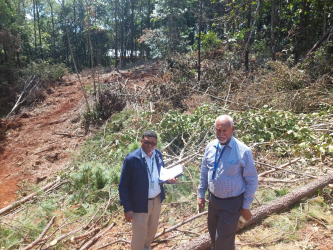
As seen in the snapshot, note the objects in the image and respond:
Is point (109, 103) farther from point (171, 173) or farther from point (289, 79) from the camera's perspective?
point (171, 173)

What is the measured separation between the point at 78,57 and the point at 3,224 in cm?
3002

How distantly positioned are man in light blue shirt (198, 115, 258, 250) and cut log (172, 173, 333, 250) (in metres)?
0.66

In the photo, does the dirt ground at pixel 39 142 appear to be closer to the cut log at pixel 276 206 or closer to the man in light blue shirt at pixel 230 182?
the cut log at pixel 276 206

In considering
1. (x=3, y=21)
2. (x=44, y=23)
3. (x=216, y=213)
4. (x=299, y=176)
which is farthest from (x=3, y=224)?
(x=44, y=23)

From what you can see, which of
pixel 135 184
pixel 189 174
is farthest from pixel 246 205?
pixel 189 174

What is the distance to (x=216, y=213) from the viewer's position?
2.15m

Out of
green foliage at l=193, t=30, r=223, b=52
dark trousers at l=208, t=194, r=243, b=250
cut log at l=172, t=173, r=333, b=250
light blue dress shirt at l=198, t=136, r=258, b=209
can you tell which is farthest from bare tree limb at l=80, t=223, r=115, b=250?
green foliage at l=193, t=30, r=223, b=52

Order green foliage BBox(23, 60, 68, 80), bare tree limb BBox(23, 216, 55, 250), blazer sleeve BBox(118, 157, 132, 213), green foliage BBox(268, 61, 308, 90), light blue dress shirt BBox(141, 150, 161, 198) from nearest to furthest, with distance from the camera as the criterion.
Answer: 1. blazer sleeve BBox(118, 157, 132, 213)
2. light blue dress shirt BBox(141, 150, 161, 198)
3. bare tree limb BBox(23, 216, 55, 250)
4. green foliage BBox(268, 61, 308, 90)
5. green foliage BBox(23, 60, 68, 80)

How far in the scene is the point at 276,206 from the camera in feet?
10.6

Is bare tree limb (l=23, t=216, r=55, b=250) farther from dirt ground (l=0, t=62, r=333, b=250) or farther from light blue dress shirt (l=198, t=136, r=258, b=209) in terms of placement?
light blue dress shirt (l=198, t=136, r=258, b=209)

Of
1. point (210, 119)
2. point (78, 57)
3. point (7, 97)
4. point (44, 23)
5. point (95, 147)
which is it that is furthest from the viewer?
point (78, 57)

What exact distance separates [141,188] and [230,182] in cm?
82

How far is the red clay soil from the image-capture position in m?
6.66

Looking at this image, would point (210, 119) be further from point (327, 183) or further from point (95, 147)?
point (95, 147)
